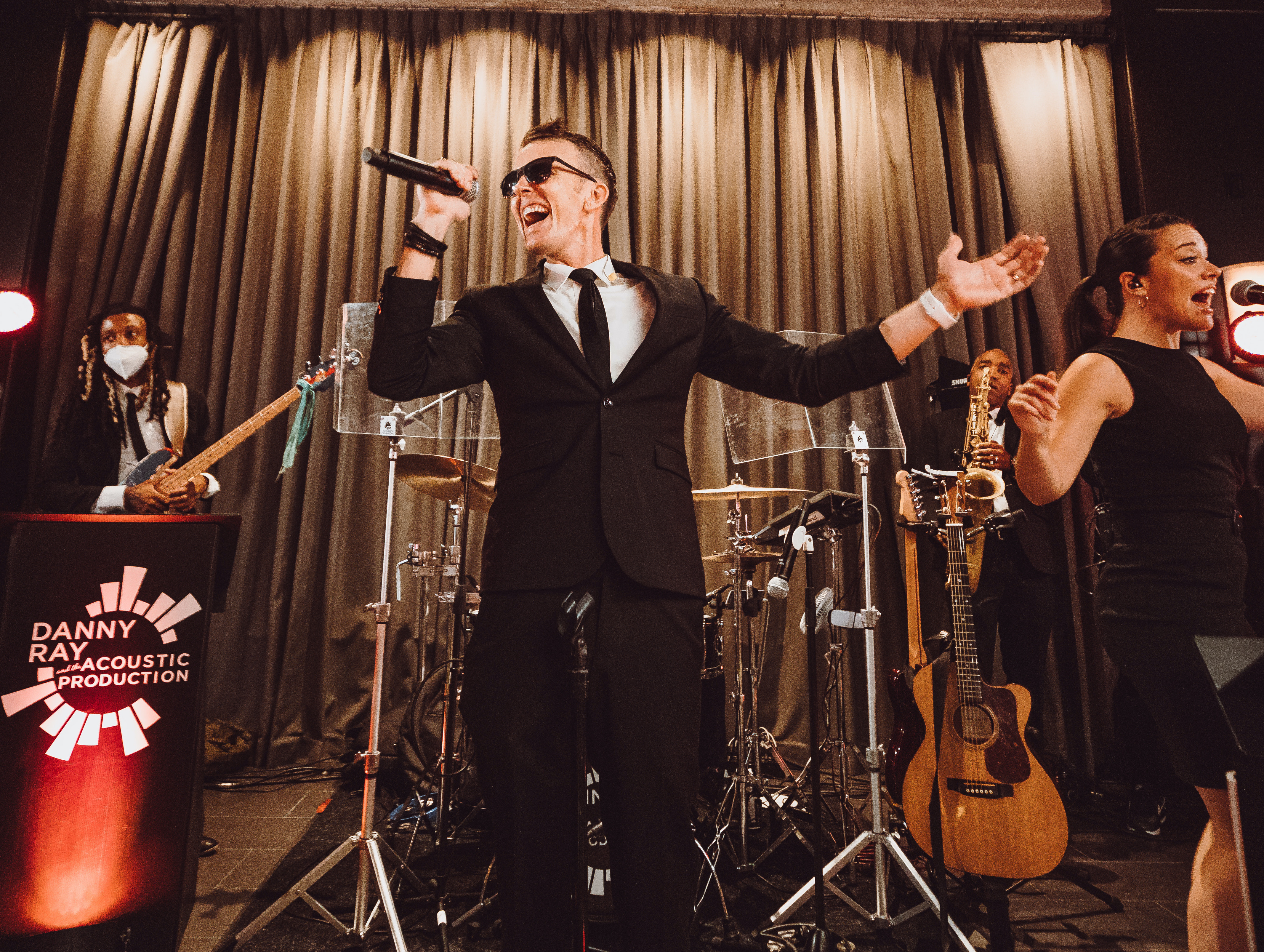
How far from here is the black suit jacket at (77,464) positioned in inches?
106

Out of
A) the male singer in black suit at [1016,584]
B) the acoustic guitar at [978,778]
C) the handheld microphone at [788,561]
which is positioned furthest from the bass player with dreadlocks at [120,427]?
the male singer in black suit at [1016,584]

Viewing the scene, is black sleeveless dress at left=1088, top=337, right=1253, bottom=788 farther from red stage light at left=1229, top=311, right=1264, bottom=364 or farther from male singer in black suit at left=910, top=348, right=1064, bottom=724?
red stage light at left=1229, top=311, right=1264, bottom=364

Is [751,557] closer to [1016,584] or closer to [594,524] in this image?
[1016,584]

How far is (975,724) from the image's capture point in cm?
215

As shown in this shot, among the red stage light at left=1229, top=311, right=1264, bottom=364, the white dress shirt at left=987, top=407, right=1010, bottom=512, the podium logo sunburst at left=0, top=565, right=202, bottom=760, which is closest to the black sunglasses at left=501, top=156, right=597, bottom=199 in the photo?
the podium logo sunburst at left=0, top=565, right=202, bottom=760

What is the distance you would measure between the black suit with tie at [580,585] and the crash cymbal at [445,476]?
47.6 inches

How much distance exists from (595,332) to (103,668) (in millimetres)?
1562

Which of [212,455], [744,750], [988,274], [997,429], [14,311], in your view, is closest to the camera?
[988,274]

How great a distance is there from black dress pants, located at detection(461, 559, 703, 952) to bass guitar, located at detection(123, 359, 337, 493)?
197 centimetres

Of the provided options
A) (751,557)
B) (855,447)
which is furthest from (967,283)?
(751,557)

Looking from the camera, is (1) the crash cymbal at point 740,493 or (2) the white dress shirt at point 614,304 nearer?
(2) the white dress shirt at point 614,304

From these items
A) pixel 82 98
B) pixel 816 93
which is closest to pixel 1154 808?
pixel 816 93

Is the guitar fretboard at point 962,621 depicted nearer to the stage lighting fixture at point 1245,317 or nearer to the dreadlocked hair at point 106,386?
the stage lighting fixture at point 1245,317

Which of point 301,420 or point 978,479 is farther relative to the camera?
point 301,420
